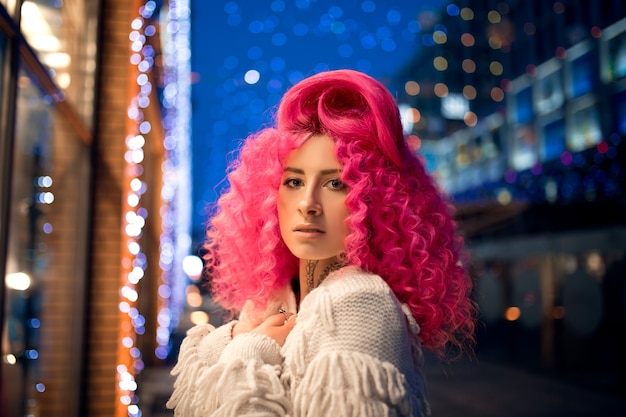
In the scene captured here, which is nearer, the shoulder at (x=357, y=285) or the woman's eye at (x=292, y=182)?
the shoulder at (x=357, y=285)

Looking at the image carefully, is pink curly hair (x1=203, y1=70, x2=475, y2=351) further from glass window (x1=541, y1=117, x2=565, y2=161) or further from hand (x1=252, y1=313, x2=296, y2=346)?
glass window (x1=541, y1=117, x2=565, y2=161)

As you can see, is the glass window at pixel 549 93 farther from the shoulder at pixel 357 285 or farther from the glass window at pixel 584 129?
the shoulder at pixel 357 285

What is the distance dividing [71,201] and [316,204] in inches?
109

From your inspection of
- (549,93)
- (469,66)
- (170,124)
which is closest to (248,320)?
(170,124)

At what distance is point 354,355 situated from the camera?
46.1 inches

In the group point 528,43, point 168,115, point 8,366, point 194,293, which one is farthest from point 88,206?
point 528,43

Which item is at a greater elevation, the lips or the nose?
the nose

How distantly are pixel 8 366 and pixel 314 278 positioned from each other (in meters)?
1.68

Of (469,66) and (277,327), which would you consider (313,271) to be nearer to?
(277,327)

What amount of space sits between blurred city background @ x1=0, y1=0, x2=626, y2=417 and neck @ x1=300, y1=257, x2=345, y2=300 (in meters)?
0.43

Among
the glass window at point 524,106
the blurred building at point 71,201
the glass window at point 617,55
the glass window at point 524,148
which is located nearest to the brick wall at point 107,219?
the blurred building at point 71,201

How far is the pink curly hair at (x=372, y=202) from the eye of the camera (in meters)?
1.42

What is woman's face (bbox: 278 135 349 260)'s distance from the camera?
4.65 ft

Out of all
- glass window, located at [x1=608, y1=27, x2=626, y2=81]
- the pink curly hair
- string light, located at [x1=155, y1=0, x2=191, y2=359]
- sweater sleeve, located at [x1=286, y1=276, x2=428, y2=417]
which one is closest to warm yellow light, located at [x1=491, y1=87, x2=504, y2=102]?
glass window, located at [x1=608, y1=27, x2=626, y2=81]
